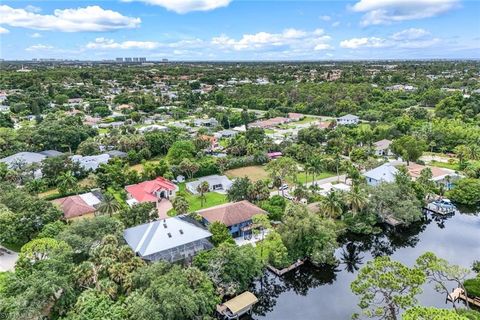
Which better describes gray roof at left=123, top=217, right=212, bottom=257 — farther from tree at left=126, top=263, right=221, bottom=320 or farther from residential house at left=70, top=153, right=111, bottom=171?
residential house at left=70, top=153, right=111, bottom=171

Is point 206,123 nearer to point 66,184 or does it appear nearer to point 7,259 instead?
point 66,184

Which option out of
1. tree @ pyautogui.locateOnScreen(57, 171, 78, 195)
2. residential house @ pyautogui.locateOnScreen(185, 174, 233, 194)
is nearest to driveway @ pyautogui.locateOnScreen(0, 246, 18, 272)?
tree @ pyautogui.locateOnScreen(57, 171, 78, 195)

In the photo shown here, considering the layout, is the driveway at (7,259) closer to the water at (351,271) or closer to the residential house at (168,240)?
the residential house at (168,240)

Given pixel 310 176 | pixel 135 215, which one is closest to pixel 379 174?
pixel 310 176

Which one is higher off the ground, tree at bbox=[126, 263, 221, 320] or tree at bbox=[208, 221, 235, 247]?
tree at bbox=[126, 263, 221, 320]

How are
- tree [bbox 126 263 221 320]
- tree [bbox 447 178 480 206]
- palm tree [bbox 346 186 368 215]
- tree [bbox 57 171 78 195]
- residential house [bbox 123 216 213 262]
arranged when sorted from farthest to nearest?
tree [bbox 57 171 78 195]
tree [bbox 447 178 480 206]
palm tree [bbox 346 186 368 215]
residential house [bbox 123 216 213 262]
tree [bbox 126 263 221 320]
